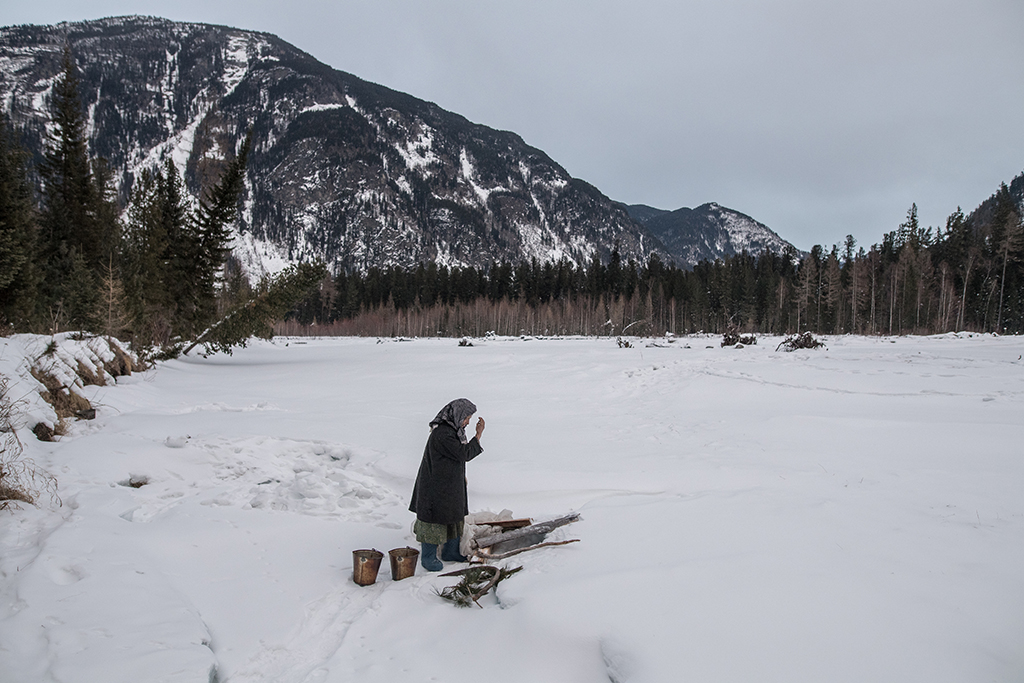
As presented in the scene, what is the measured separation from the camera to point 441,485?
189 inches

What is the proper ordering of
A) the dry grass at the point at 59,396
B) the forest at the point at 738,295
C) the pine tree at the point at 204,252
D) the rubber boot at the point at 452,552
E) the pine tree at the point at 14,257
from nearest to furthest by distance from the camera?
the rubber boot at the point at 452,552 → the dry grass at the point at 59,396 → the pine tree at the point at 14,257 → the pine tree at the point at 204,252 → the forest at the point at 738,295

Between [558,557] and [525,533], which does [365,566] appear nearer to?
[525,533]

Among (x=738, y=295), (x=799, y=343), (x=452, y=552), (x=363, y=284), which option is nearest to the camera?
(x=452, y=552)

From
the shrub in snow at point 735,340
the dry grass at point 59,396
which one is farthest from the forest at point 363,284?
the dry grass at point 59,396

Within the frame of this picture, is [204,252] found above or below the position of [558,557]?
above

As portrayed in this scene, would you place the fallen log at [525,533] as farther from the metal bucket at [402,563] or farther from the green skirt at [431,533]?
the metal bucket at [402,563]

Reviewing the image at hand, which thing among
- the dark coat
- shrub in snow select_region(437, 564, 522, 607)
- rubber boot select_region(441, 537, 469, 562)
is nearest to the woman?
the dark coat

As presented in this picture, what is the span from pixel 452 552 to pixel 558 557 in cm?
125

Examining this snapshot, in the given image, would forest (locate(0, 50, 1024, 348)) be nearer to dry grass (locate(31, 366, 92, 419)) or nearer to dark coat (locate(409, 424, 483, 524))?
dry grass (locate(31, 366, 92, 419))

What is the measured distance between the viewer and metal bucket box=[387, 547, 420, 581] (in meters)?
4.55

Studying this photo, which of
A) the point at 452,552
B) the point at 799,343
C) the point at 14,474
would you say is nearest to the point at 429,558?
the point at 452,552

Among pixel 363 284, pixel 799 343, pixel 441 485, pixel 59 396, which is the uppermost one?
pixel 363 284

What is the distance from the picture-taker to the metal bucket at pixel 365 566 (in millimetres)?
4441

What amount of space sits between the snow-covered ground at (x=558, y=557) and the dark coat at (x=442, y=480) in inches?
25.1
